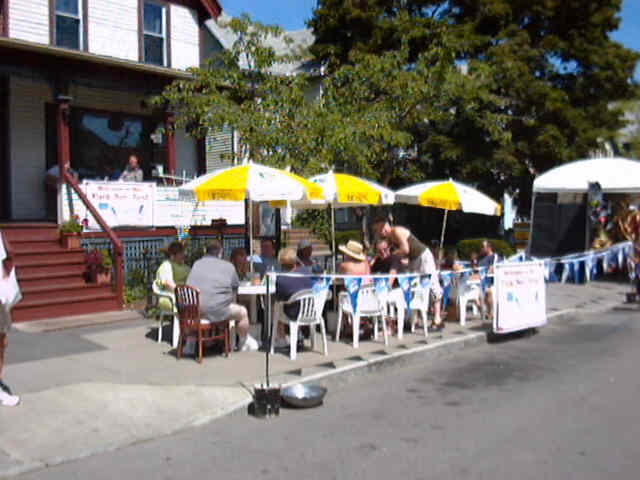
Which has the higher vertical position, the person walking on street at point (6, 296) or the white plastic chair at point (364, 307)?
the person walking on street at point (6, 296)

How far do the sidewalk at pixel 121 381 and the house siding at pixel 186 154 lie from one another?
7833 millimetres

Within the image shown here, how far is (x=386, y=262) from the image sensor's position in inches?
408

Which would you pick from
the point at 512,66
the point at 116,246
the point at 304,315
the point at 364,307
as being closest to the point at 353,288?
the point at 364,307

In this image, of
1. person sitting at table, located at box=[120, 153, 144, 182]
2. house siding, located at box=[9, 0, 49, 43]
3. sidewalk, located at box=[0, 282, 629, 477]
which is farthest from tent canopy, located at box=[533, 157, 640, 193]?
house siding, located at box=[9, 0, 49, 43]

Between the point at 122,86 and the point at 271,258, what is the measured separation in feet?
21.7

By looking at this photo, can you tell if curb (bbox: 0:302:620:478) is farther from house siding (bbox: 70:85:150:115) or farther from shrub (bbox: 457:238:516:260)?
shrub (bbox: 457:238:516:260)

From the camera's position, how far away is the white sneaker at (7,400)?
6.17 metres

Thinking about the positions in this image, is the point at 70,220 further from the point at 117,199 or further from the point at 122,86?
the point at 122,86

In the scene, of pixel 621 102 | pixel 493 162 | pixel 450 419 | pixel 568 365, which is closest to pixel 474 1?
pixel 493 162

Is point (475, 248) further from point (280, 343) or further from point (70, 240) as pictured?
point (280, 343)

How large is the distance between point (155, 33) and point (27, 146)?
478cm

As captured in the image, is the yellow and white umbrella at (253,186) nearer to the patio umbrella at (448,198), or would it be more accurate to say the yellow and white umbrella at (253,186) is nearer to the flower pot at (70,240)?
the patio umbrella at (448,198)

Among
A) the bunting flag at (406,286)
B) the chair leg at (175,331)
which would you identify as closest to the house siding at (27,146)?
the chair leg at (175,331)

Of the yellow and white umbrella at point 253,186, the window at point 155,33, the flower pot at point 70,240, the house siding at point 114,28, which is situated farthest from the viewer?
the window at point 155,33
